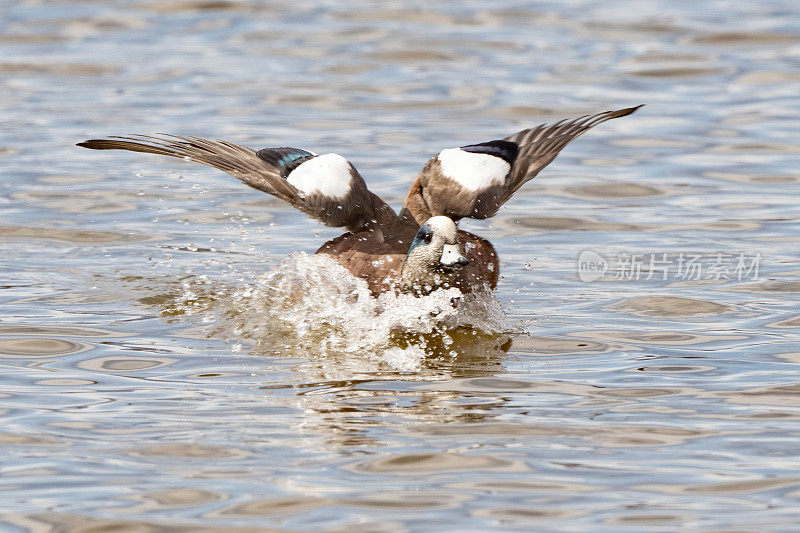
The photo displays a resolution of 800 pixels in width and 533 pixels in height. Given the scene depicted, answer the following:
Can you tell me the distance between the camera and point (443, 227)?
7672 mm

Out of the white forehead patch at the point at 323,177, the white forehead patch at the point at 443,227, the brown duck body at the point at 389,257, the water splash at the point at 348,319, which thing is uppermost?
the white forehead patch at the point at 323,177

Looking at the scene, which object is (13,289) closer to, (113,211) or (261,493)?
(113,211)

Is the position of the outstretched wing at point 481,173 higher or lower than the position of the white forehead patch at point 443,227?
higher

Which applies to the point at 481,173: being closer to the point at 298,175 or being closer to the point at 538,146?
the point at 538,146

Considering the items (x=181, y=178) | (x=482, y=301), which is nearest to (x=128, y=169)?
(x=181, y=178)

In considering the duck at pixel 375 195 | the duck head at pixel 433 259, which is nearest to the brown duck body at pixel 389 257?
the duck at pixel 375 195

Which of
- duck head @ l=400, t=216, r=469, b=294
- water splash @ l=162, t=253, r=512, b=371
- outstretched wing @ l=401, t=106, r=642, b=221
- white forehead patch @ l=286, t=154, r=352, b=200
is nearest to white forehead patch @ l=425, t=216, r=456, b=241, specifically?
duck head @ l=400, t=216, r=469, b=294

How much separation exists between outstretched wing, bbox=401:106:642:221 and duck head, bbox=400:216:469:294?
2.06 feet

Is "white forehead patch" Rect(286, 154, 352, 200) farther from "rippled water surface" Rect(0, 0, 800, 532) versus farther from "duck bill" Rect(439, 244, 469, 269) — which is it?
"duck bill" Rect(439, 244, 469, 269)

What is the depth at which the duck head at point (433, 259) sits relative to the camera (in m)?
7.66

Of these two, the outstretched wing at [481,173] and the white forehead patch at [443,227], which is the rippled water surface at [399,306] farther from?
the outstretched wing at [481,173]

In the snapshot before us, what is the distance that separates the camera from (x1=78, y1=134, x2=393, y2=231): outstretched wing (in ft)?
27.0

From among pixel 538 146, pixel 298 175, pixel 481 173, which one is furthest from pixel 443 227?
pixel 538 146

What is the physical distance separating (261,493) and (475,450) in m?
0.98
